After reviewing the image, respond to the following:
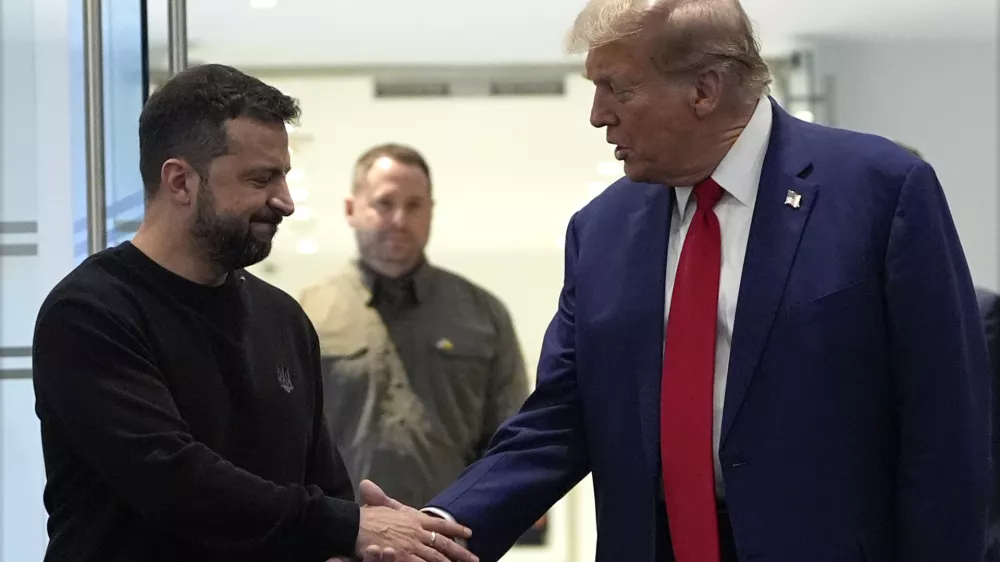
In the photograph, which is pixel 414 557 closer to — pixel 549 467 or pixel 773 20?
pixel 549 467

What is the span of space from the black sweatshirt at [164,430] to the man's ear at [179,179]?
106 millimetres

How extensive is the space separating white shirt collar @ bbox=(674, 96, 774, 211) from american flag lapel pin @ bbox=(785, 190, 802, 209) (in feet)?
0.19

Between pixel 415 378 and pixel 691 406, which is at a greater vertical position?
pixel 691 406

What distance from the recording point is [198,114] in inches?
79.6

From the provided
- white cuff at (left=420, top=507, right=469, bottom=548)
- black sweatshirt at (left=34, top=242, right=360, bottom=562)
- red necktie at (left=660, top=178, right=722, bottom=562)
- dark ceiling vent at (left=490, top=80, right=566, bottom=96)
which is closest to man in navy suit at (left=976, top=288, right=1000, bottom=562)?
red necktie at (left=660, top=178, right=722, bottom=562)

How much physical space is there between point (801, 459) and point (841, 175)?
39 cm

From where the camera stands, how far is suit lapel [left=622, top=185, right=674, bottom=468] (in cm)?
199

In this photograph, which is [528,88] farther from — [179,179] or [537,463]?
[179,179]

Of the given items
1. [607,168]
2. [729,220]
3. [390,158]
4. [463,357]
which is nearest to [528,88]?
A: [607,168]

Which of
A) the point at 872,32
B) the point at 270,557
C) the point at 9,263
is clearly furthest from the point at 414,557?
the point at 872,32

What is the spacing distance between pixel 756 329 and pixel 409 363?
1.78 metres

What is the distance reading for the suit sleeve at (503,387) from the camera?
3576 millimetres

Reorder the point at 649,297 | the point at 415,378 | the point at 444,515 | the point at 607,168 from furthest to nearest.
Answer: the point at 607,168
the point at 415,378
the point at 444,515
the point at 649,297

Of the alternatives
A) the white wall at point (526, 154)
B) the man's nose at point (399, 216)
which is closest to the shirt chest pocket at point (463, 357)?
the man's nose at point (399, 216)
